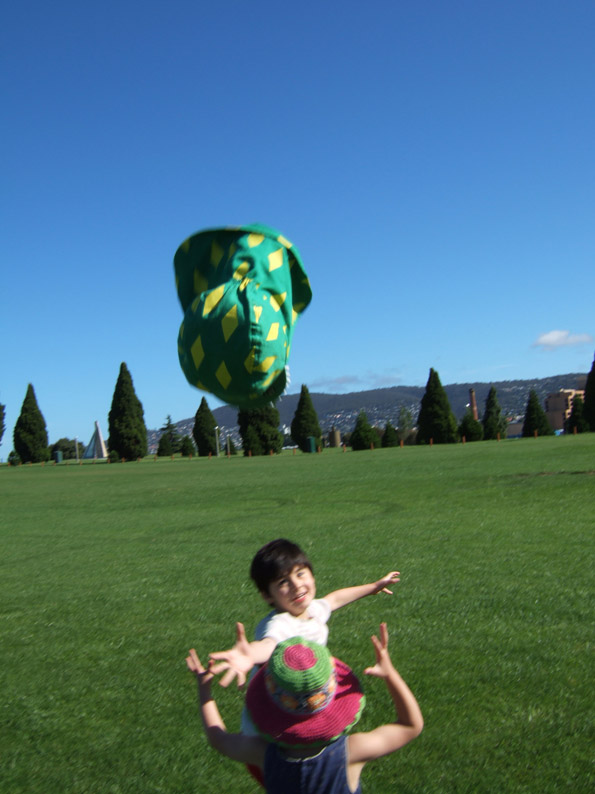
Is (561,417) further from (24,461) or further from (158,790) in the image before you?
(158,790)

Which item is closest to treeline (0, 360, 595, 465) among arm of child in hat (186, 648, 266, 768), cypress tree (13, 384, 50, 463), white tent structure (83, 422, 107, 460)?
cypress tree (13, 384, 50, 463)

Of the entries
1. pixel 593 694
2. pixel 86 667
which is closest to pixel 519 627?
pixel 593 694

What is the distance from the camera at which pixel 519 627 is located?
5.75 m

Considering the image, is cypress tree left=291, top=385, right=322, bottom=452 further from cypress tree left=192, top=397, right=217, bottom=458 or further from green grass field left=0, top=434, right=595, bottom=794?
green grass field left=0, top=434, right=595, bottom=794

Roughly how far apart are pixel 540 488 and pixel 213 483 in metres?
9.76

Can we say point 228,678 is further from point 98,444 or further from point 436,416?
point 98,444

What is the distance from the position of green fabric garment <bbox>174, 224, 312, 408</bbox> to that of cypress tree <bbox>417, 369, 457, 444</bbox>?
46.6 meters

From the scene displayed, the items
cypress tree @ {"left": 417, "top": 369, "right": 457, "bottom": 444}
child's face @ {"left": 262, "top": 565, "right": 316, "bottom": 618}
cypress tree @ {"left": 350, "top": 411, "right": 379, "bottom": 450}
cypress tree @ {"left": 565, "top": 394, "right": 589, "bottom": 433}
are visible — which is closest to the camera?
child's face @ {"left": 262, "top": 565, "right": 316, "bottom": 618}

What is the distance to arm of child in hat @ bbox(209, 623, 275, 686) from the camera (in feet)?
6.86

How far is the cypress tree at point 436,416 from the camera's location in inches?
1885

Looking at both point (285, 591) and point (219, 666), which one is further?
point (285, 591)

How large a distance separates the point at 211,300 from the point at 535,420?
54527 mm

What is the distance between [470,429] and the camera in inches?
1945

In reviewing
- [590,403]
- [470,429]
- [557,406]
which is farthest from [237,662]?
[557,406]
